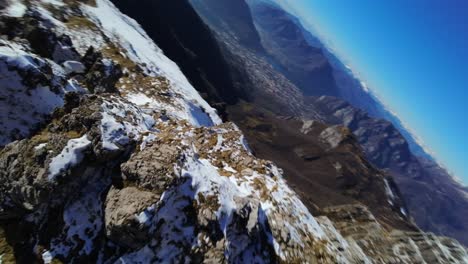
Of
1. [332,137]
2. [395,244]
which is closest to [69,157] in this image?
[395,244]

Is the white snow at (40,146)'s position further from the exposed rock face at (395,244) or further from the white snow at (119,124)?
the exposed rock face at (395,244)

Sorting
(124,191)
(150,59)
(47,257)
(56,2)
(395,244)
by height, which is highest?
(124,191)

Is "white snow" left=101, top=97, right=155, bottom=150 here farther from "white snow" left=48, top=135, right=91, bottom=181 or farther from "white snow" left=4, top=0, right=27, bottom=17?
"white snow" left=4, top=0, right=27, bottom=17

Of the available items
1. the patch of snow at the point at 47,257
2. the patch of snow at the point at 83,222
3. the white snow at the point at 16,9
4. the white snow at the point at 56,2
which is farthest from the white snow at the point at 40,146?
the white snow at the point at 56,2

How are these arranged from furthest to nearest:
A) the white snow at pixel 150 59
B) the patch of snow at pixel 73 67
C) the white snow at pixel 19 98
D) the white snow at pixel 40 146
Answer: the white snow at pixel 150 59, the patch of snow at pixel 73 67, the white snow at pixel 19 98, the white snow at pixel 40 146

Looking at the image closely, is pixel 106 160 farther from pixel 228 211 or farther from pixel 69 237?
pixel 228 211

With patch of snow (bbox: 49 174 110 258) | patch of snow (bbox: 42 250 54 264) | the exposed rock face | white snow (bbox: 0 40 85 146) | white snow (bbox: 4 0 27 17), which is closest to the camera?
patch of snow (bbox: 42 250 54 264)

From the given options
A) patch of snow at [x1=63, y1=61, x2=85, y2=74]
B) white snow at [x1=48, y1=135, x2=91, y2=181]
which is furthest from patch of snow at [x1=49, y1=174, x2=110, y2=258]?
patch of snow at [x1=63, y1=61, x2=85, y2=74]

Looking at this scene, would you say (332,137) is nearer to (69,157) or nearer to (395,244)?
(395,244)

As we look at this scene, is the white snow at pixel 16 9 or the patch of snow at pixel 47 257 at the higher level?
the patch of snow at pixel 47 257
